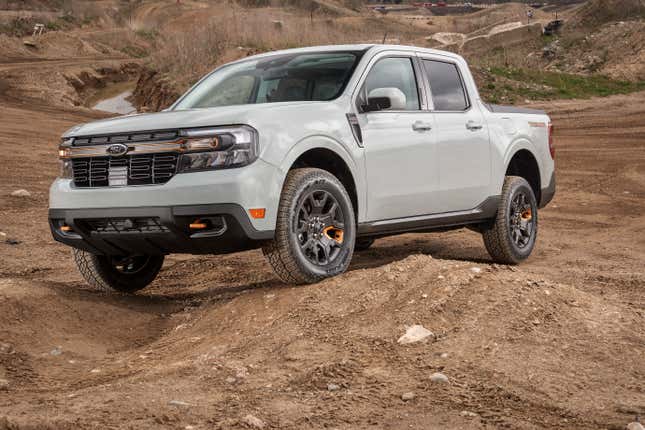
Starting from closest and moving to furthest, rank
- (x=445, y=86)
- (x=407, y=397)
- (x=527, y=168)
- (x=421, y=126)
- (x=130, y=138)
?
(x=407, y=397) → (x=130, y=138) → (x=421, y=126) → (x=445, y=86) → (x=527, y=168)

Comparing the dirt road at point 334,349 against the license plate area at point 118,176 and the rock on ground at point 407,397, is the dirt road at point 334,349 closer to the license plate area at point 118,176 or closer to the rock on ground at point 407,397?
the rock on ground at point 407,397

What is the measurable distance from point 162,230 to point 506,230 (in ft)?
12.5

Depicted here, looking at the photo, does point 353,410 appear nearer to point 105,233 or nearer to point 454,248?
point 105,233

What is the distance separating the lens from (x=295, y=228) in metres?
7.33

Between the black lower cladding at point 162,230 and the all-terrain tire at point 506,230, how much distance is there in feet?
10.6

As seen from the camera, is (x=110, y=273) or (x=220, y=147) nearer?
(x=220, y=147)

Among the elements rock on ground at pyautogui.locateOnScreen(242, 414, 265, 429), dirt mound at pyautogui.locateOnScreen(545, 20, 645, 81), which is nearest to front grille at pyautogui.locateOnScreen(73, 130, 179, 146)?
rock on ground at pyautogui.locateOnScreen(242, 414, 265, 429)

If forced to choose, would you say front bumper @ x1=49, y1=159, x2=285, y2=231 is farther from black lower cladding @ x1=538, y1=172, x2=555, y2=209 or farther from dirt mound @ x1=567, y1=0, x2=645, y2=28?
dirt mound @ x1=567, y1=0, x2=645, y2=28

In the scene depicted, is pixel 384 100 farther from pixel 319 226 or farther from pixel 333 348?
pixel 333 348

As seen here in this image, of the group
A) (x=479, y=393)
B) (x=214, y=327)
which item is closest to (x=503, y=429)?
(x=479, y=393)

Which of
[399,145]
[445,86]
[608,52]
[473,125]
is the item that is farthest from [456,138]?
[608,52]

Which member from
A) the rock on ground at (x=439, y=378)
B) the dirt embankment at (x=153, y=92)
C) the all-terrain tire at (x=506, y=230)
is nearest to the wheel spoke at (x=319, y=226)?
the rock on ground at (x=439, y=378)

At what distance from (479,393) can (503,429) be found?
57 centimetres

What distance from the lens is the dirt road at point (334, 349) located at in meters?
5.23
